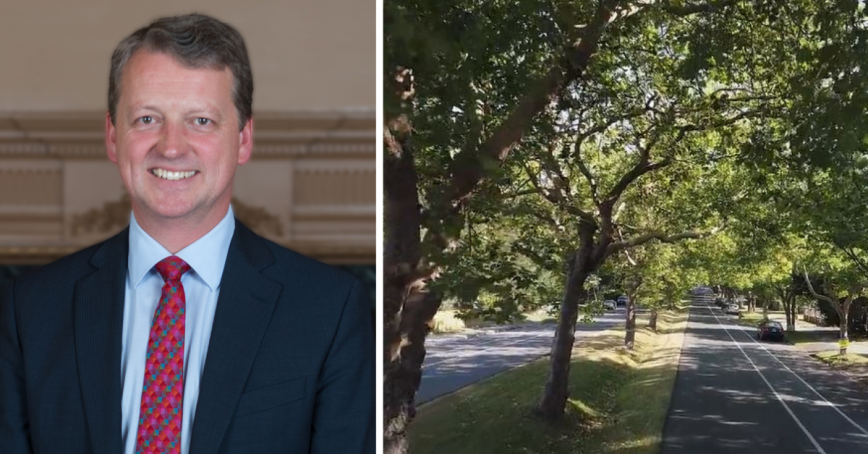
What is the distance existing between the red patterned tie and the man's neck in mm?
39

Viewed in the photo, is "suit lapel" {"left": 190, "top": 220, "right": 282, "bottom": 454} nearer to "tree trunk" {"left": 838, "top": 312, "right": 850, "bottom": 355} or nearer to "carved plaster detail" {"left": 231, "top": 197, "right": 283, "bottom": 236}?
"carved plaster detail" {"left": 231, "top": 197, "right": 283, "bottom": 236}

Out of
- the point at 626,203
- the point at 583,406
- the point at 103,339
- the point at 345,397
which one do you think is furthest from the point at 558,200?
the point at 103,339

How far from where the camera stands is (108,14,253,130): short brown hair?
1.90 m

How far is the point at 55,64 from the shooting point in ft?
12.2

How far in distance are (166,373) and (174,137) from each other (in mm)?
511

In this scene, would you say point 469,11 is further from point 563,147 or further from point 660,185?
point 660,185

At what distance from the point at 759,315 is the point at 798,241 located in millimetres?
288

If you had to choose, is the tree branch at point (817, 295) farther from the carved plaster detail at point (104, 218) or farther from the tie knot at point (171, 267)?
the carved plaster detail at point (104, 218)

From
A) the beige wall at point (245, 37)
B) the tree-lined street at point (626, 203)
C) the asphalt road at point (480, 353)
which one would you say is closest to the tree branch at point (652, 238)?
the tree-lined street at point (626, 203)

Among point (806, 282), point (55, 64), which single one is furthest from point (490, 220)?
point (55, 64)

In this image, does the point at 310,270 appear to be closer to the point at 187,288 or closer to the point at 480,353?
the point at 187,288

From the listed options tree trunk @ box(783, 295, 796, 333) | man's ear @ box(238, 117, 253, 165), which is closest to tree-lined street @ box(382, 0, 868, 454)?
tree trunk @ box(783, 295, 796, 333)

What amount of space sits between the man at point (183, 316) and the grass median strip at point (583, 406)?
1.31m

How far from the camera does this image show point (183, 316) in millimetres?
1955
